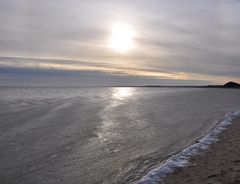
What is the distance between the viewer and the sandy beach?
11.1 meters

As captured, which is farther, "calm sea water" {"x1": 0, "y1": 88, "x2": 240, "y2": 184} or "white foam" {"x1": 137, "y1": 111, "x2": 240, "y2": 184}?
"calm sea water" {"x1": 0, "y1": 88, "x2": 240, "y2": 184}

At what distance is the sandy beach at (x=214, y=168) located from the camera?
36.5 ft

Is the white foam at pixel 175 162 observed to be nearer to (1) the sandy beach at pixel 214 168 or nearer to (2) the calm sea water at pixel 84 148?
(1) the sandy beach at pixel 214 168

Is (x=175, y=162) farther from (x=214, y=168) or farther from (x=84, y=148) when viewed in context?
(x=84, y=148)

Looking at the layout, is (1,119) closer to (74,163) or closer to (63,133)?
(63,133)

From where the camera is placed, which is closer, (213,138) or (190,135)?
(213,138)

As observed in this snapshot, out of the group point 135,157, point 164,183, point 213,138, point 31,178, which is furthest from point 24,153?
point 213,138

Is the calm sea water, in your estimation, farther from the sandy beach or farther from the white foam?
the sandy beach

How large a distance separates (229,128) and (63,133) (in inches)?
391

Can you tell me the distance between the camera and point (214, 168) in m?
12.5

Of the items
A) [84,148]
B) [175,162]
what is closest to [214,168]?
[175,162]

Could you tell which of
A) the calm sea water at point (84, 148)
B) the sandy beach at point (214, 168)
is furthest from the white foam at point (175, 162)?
the calm sea water at point (84, 148)

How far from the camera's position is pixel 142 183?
10812mm

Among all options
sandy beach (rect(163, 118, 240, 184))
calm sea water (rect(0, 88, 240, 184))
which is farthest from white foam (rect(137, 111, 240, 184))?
calm sea water (rect(0, 88, 240, 184))
